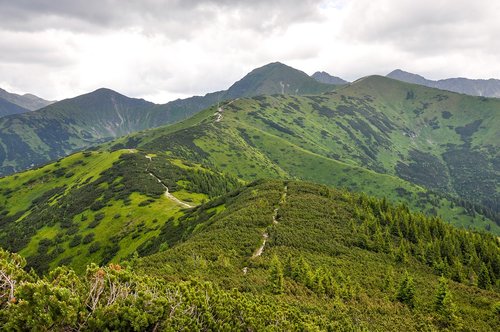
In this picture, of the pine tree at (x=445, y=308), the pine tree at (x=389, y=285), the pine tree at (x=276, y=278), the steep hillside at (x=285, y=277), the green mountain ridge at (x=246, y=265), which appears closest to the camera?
the steep hillside at (x=285, y=277)

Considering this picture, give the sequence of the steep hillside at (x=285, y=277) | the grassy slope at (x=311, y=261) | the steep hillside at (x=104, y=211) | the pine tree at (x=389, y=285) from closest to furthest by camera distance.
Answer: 1. the steep hillside at (x=285, y=277)
2. the grassy slope at (x=311, y=261)
3. the pine tree at (x=389, y=285)
4. the steep hillside at (x=104, y=211)

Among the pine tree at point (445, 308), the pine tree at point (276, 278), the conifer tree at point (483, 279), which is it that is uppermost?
the pine tree at point (276, 278)

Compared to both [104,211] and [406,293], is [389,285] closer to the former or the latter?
[406,293]

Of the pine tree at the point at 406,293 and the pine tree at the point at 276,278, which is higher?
the pine tree at the point at 276,278

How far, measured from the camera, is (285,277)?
56094 millimetres

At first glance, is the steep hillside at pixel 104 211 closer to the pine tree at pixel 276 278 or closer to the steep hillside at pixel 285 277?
the steep hillside at pixel 285 277

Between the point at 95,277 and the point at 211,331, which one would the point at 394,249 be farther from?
the point at 95,277

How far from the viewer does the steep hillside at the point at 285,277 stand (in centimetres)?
2492

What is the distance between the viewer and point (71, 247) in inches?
4865

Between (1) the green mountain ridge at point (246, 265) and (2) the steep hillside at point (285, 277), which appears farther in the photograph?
(1) the green mountain ridge at point (246, 265)

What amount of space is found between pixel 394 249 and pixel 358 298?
31072 millimetres

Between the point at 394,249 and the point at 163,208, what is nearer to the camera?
the point at 394,249

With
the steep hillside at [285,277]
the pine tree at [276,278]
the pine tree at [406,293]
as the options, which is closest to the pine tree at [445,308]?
the steep hillside at [285,277]

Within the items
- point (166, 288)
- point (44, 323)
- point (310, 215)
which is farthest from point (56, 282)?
point (310, 215)
